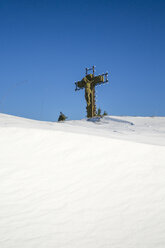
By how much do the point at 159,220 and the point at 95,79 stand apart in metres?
6.96

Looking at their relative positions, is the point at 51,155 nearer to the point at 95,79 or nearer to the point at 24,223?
the point at 24,223

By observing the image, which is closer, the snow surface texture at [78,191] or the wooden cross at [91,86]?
the snow surface texture at [78,191]

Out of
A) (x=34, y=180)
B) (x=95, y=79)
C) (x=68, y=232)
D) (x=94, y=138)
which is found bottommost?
(x=68, y=232)

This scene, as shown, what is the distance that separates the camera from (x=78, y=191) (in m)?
2.39

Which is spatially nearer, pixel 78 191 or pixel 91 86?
pixel 78 191

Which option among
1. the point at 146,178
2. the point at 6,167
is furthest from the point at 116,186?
the point at 6,167

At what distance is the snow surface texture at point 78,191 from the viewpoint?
1704 mm

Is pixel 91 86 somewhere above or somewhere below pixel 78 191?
above

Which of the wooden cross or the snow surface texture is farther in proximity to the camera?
the wooden cross

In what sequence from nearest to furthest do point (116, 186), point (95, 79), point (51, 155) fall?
point (116, 186), point (51, 155), point (95, 79)

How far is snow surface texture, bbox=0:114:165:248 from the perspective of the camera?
1.70 metres

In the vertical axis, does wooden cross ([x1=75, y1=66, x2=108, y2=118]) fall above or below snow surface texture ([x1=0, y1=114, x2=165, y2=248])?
above

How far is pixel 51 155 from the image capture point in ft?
10.1

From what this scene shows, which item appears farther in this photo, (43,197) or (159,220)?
(43,197)
